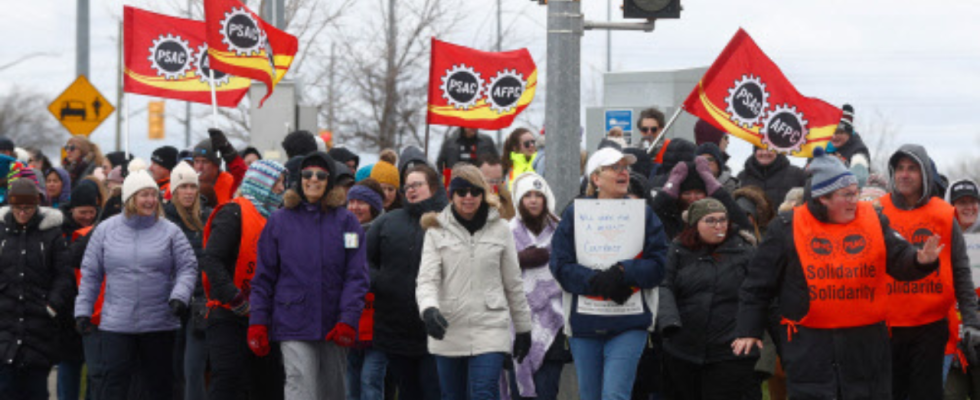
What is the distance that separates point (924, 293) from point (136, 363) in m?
5.37

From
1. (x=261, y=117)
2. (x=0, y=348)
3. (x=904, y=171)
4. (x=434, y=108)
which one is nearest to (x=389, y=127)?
(x=261, y=117)

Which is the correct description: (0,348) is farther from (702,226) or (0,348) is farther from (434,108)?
(702,226)

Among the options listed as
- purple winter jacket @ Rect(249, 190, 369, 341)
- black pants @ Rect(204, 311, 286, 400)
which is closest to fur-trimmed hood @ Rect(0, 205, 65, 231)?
black pants @ Rect(204, 311, 286, 400)

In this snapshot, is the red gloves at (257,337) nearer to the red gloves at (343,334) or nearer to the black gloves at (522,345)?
the red gloves at (343,334)

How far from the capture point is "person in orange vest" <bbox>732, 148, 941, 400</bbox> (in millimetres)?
8930

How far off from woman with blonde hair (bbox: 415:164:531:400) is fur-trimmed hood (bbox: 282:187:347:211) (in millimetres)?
580

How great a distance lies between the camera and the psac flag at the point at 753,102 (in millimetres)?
13516

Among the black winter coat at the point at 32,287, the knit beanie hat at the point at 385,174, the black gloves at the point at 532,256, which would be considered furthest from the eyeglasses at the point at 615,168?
the black winter coat at the point at 32,287

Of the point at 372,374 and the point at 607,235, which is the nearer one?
the point at 607,235

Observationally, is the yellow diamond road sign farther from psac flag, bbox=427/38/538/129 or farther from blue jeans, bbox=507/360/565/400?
blue jeans, bbox=507/360/565/400

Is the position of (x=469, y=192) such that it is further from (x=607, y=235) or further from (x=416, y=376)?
(x=416, y=376)

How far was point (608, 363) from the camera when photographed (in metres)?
10.4

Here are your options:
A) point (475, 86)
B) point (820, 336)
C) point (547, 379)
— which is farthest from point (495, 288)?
point (475, 86)

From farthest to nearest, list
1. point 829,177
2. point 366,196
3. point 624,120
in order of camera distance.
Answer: point 624,120
point 366,196
point 829,177
